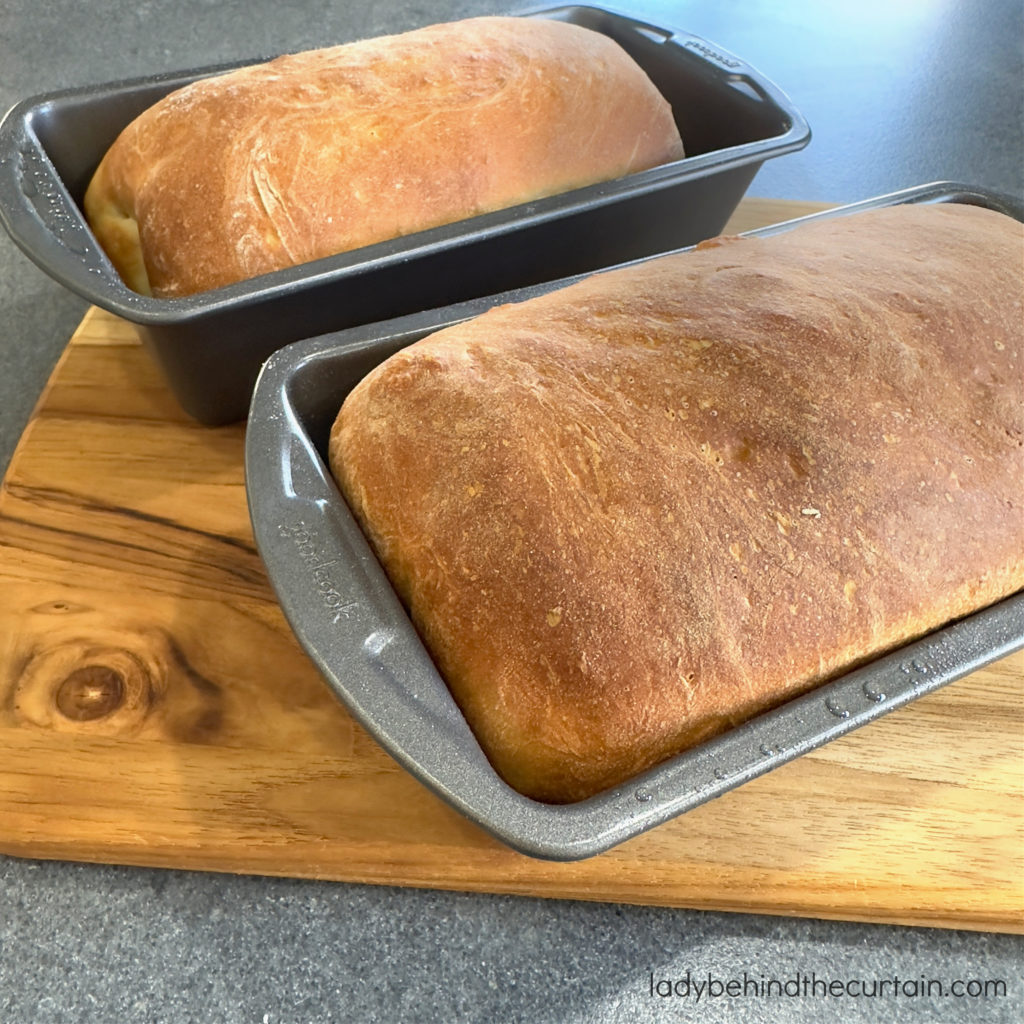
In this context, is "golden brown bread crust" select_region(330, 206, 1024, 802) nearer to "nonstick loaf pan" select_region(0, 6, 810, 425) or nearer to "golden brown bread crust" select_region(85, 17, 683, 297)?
"nonstick loaf pan" select_region(0, 6, 810, 425)

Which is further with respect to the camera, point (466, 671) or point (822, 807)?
point (822, 807)

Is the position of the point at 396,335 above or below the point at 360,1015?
above

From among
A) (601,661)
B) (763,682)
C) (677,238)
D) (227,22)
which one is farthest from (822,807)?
(227,22)

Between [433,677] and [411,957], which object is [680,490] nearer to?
[433,677]

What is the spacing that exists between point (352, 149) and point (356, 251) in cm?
17

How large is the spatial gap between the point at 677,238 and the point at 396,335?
1.62 feet

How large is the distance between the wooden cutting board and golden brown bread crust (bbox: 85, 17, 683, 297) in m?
0.33

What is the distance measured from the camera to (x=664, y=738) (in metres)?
0.62

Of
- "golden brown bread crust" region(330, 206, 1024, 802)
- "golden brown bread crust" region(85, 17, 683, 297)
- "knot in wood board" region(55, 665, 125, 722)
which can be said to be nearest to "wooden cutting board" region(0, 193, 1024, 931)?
"knot in wood board" region(55, 665, 125, 722)

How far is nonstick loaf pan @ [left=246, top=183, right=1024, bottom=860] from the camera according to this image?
556 mm

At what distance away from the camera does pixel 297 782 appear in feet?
2.44

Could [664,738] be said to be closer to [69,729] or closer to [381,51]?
[69,729]

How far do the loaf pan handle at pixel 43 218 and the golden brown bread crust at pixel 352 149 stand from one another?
0.23 ft

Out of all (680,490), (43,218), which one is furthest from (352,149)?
(680,490)
